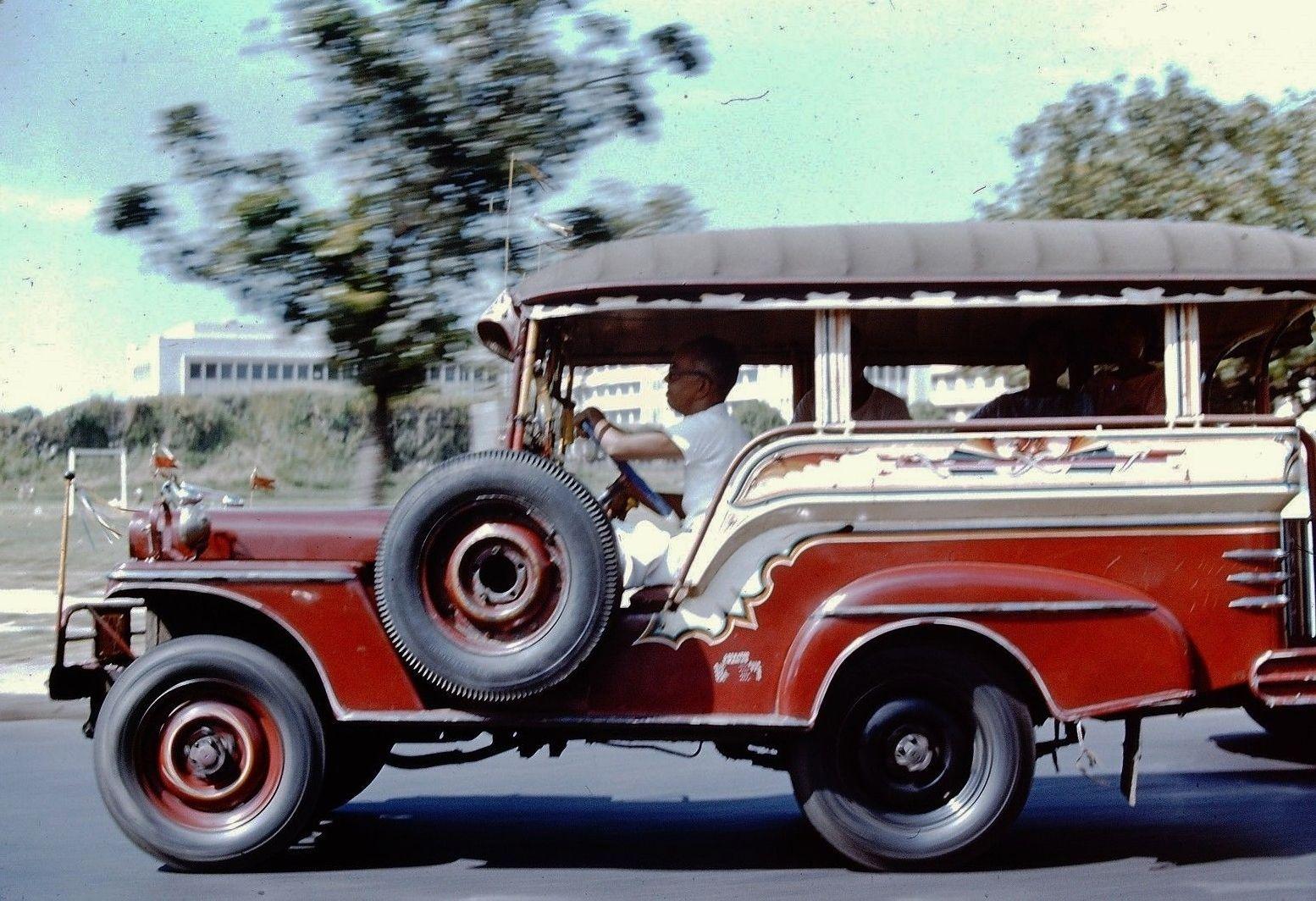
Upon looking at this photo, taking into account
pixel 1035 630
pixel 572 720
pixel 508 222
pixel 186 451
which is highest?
pixel 508 222

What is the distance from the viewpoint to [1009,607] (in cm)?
495

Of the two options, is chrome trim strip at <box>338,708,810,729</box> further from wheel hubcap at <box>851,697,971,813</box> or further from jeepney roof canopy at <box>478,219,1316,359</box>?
jeepney roof canopy at <box>478,219,1316,359</box>

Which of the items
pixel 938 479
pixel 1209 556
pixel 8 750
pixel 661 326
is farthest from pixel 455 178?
pixel 1209 556

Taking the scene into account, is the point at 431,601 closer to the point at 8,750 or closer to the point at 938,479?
the point at 938,479

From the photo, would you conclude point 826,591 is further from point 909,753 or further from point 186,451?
point 186,451

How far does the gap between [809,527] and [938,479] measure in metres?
0.47

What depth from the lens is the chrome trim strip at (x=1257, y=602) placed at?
503 centimetres

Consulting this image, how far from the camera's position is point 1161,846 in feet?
18.5

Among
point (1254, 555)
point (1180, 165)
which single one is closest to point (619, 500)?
point (1254, 555)

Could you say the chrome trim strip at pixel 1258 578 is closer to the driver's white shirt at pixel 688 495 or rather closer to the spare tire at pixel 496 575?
the driver's white shirt at pixel 688 495

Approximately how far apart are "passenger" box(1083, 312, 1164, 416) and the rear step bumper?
0.95m

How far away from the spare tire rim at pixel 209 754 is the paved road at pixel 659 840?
256 mm

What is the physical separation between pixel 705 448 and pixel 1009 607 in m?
1.23

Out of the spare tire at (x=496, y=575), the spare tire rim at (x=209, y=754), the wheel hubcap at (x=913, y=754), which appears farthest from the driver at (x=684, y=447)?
the spare tire rim at (x=209, y=754)
